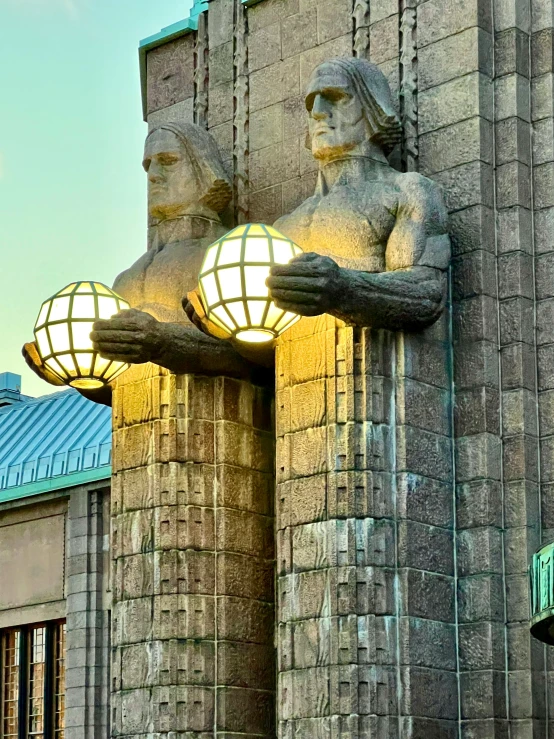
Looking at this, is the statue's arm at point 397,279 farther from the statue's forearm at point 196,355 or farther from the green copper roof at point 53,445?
the green copper roof at point 53,445

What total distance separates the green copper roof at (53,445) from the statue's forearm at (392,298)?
16672mm

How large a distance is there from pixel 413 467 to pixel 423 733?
200 cm

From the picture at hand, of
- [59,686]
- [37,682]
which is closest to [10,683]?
[37,682]

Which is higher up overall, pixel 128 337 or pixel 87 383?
pixel 128 337

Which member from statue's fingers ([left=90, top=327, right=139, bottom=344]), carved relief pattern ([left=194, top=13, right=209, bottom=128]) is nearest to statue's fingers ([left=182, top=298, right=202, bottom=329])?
statue's fingers ([left=90, top=327, right=139, bottom=344])

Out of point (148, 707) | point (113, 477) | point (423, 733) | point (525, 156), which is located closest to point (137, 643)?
point (148, 707)

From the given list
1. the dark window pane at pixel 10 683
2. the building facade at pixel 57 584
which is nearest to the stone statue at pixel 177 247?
the building facade at pixel 57 584

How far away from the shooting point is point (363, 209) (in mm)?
14547

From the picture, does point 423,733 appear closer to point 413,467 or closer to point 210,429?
point 413,467

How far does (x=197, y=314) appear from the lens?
1467 centimetres

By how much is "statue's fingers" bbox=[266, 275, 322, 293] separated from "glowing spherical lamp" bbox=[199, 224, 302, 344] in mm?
332

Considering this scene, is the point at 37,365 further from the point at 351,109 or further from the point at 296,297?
the point at 351,109

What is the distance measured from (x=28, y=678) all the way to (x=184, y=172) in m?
17.6

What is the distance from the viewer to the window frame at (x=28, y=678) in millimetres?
31438
